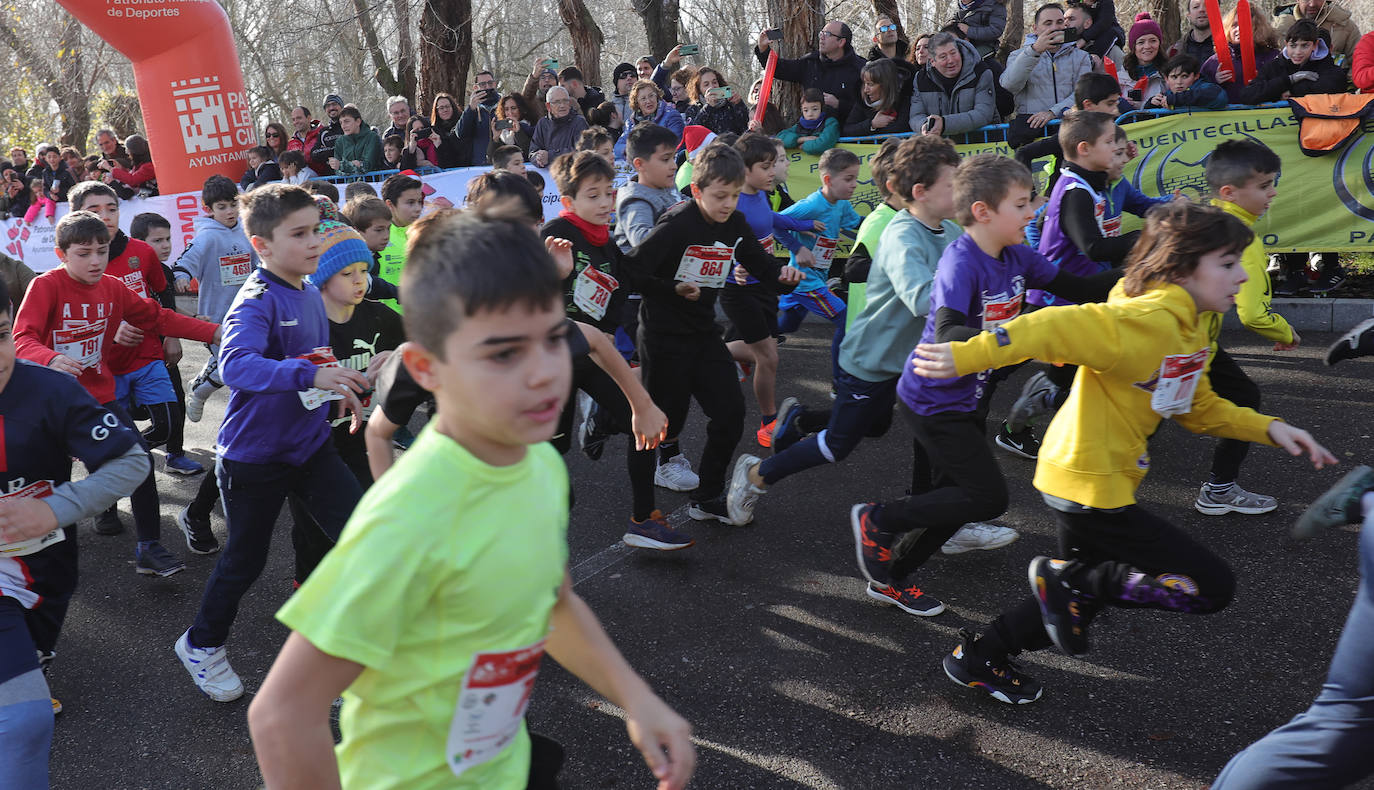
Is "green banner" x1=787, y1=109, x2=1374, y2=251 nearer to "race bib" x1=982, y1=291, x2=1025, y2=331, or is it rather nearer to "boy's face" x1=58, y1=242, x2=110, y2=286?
"race bib" x1=982, y1=291, x2=1025, y2=331

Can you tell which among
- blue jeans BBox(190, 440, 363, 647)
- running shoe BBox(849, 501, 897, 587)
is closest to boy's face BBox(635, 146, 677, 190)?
running shoe BBox(849, 501, 897, 587)

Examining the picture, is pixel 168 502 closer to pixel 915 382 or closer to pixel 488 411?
pixel 915 382

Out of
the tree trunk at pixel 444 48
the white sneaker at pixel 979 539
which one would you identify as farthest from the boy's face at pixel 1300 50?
the tree trunk at pixel 444 48

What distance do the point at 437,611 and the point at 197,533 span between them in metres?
4.20

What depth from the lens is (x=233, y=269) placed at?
671 cm

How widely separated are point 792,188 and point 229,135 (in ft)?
25.1

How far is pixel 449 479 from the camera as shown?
1541mm

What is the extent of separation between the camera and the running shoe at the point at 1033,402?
5.59 meters

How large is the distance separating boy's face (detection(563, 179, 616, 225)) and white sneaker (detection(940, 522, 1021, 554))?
6.86ft

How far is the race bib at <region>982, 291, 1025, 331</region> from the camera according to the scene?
368cm

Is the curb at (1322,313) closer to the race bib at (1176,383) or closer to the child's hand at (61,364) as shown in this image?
the race bib at (1176,383)

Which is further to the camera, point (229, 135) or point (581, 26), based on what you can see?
point (581, 26)

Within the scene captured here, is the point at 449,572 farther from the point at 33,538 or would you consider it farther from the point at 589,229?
the point at 589,229

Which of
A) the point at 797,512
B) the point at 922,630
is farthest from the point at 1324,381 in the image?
the point at 922,630
